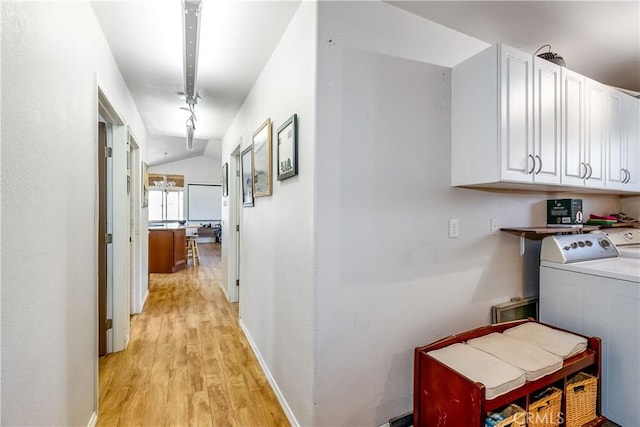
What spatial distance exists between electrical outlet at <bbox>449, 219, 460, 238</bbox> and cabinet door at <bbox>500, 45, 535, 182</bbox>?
374mm

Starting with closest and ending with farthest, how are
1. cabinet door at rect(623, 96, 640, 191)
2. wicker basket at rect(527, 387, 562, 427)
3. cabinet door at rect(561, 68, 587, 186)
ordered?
wicker basket at rect(527, 387, 562, 427) → cabinet door at rect(561, 68, 587, 186) → cabinet door at rect(623, 96, 640, 191)

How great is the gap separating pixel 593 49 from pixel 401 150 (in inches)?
67.7

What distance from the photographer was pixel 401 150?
165 cm

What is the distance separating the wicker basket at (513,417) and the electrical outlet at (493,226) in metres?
1.02

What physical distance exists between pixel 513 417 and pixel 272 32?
2384mm

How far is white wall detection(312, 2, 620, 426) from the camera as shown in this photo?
58.0 inches

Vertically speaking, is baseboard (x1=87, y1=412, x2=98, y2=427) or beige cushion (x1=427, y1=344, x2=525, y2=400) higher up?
beige cushion (x1=427, y1=344, x2=525, y2=400)

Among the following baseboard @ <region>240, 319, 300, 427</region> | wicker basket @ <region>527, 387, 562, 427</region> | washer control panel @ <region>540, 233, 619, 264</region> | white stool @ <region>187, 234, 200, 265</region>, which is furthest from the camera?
white stool @ <region>187, 234, 200, 265</region>

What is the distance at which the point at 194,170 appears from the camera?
1072 cm

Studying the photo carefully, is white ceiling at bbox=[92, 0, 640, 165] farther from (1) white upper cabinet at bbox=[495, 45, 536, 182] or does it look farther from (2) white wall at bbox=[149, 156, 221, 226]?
(2) white wall at bbox=[149, 156, 221, 226]

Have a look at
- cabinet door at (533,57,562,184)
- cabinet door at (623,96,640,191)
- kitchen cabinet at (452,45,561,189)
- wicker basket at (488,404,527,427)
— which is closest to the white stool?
kitchen cabinet at (452,45,561,189)

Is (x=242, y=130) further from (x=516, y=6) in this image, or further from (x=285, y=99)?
(x=516, y=6)

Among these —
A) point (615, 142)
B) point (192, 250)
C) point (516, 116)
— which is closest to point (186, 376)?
point (516, 116)

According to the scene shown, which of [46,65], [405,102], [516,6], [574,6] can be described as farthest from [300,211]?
[574,6]
